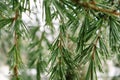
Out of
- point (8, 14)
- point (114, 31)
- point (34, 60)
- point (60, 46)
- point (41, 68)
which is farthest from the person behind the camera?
point (34, 60)

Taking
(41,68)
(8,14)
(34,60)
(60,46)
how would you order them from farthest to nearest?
(34,60) < (41,68) < (8,14) < (60,46)

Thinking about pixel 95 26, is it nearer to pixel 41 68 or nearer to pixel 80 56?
pixel 80 56

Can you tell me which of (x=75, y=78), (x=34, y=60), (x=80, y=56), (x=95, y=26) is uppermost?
(x=95, y=26)

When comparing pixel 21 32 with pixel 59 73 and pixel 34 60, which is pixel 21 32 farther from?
pixel 34 60

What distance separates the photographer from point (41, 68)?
1.57 meters

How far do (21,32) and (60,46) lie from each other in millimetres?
139

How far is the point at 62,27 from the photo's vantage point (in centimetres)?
108

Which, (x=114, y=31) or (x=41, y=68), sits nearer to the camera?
(x=114, y=31)

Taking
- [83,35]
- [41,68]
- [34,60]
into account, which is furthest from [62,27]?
[34,60]

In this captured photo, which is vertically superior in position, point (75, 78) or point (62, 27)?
point (62, 27)

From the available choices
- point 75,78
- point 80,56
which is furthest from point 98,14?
point 75,78

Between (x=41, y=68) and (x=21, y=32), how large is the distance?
0.43 metres

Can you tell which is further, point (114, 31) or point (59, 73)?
point (59, 73)

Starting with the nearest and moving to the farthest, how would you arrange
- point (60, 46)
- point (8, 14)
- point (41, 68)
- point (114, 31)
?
point (114, 31), point (60, 46), point (8, 14), point (41, 68)
